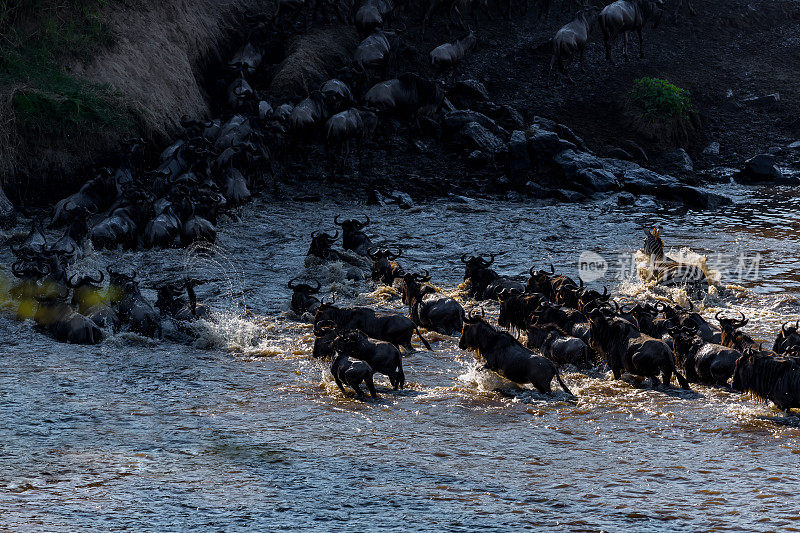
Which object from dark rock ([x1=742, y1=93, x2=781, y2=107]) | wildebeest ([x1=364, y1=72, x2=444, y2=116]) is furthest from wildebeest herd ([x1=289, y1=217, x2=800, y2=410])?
dark rock ([x1=742, y1=93, x2=781, y2=107])

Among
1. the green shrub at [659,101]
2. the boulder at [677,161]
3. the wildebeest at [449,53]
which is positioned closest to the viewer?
the boulder at [677,161]

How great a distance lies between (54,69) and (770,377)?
15.9 metres

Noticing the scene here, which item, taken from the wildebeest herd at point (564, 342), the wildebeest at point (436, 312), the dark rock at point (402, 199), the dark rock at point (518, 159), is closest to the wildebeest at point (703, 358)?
the wildebeest herd at point (564, 342)

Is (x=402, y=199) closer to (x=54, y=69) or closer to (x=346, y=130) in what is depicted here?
(x=346, y=130)

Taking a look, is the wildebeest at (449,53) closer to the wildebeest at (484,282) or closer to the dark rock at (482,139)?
the dark rock at (482,139)

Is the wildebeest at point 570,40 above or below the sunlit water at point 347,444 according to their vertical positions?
above

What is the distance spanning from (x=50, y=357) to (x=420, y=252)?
7087mm

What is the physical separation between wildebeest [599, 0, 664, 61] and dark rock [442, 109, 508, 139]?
5637 mm

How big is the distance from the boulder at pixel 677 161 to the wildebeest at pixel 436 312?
11654mm

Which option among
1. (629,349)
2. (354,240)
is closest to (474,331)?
(629,349)

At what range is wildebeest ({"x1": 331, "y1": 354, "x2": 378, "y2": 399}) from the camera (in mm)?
8711

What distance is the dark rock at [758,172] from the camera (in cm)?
2148

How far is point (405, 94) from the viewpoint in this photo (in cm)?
2148

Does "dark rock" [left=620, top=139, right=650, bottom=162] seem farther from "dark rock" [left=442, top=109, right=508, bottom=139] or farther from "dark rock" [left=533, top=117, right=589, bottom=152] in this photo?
"dark rock" [left=442, top=109, right=508, bottom=139]
